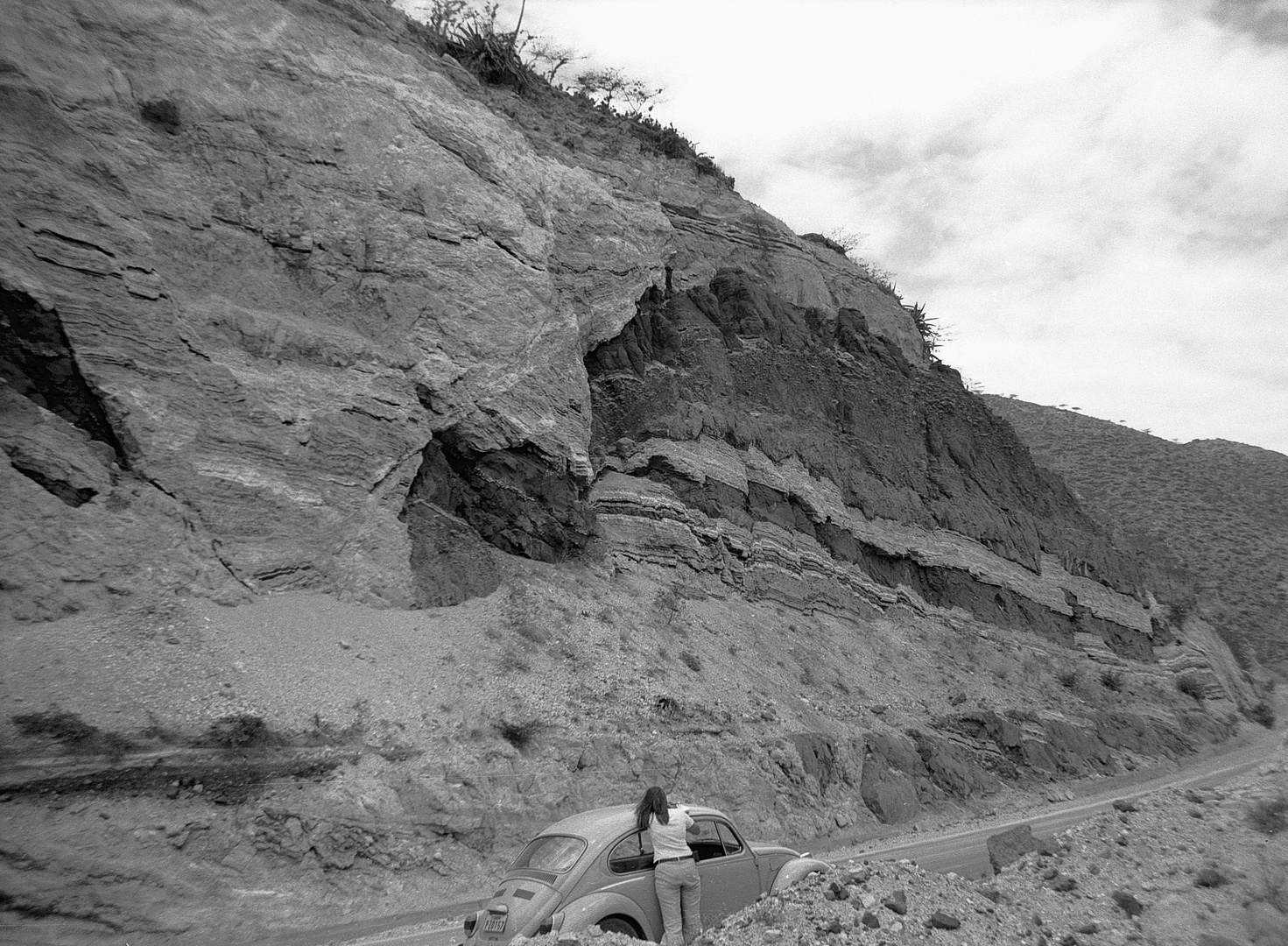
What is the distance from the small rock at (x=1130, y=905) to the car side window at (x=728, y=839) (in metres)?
2.85

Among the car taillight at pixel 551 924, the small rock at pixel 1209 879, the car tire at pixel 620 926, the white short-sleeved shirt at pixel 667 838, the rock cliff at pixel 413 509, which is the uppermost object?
the rock cliff at pixel 413 509

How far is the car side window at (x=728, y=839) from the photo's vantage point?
7.06m

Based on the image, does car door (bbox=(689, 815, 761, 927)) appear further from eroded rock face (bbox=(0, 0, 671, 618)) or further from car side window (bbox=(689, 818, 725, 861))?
eroded rock face (bbox=(0, 0, 671, 618))

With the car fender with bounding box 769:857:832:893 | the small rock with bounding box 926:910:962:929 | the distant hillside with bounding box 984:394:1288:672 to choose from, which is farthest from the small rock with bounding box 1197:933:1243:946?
the distant hillside with bounding box 984:394:1288:672

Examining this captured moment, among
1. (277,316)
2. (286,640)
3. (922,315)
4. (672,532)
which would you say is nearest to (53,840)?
(286,640)

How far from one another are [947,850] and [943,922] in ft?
30.8

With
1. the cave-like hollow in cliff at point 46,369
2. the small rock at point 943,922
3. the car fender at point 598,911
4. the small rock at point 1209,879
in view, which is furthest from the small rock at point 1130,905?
the cave-like hollow in cliff at point 46,369

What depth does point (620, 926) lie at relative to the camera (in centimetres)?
619

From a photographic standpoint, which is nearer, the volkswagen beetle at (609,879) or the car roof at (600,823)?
the volkswagen beetle at (609,879)

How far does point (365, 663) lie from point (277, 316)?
712cm

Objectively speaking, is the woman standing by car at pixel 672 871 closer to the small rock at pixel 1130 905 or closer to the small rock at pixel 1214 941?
the small rock at pixel 1130 905

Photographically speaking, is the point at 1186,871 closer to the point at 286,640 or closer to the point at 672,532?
the point at 286,640

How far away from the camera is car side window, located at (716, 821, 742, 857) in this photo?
7.06m

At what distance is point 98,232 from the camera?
13984mm
